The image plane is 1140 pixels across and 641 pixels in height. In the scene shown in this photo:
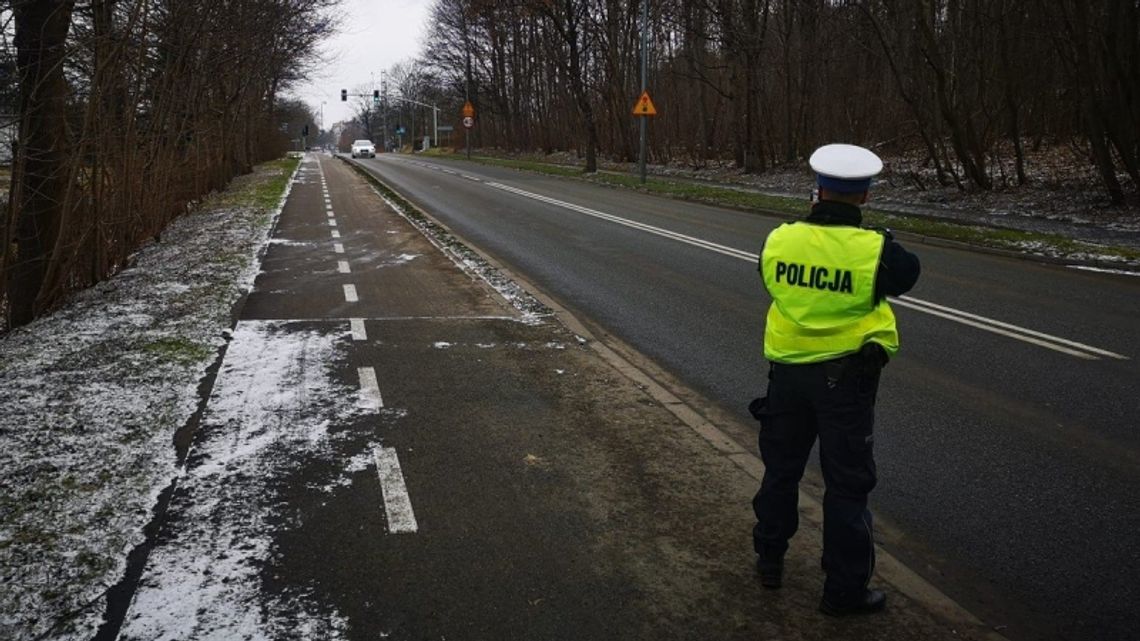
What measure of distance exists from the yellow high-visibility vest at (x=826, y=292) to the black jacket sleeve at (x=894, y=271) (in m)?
0.03

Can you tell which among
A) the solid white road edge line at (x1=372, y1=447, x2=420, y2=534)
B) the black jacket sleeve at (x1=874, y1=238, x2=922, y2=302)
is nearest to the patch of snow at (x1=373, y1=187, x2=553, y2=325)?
the solid white road edge line at (x1=372, y1=447, x2=420, y2=534)

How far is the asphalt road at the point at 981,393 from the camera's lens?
389 cm

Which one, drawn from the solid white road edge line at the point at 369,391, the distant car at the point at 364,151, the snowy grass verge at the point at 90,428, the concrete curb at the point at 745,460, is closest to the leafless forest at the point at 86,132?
the snowy grass verge at the point at 90,428

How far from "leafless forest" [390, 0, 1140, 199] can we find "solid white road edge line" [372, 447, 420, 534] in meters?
16.5

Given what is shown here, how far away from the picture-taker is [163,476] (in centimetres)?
475

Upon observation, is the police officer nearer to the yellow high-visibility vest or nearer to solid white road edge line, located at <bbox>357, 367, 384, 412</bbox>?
the yellow high-visibility vest

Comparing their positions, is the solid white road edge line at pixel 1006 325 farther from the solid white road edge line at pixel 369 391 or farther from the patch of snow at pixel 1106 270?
the solid white road edge line at pixel 369 391

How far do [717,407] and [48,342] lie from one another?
564cm

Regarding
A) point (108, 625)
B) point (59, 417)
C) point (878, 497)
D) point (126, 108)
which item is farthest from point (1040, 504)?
point (126, 108)

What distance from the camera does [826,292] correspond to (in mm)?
3471

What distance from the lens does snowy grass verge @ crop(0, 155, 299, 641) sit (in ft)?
12.0

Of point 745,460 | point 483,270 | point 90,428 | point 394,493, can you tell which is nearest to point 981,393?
point 745,460

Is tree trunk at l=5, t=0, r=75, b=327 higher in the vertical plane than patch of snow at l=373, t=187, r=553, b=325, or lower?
higher

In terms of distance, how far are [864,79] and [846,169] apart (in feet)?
99.3
